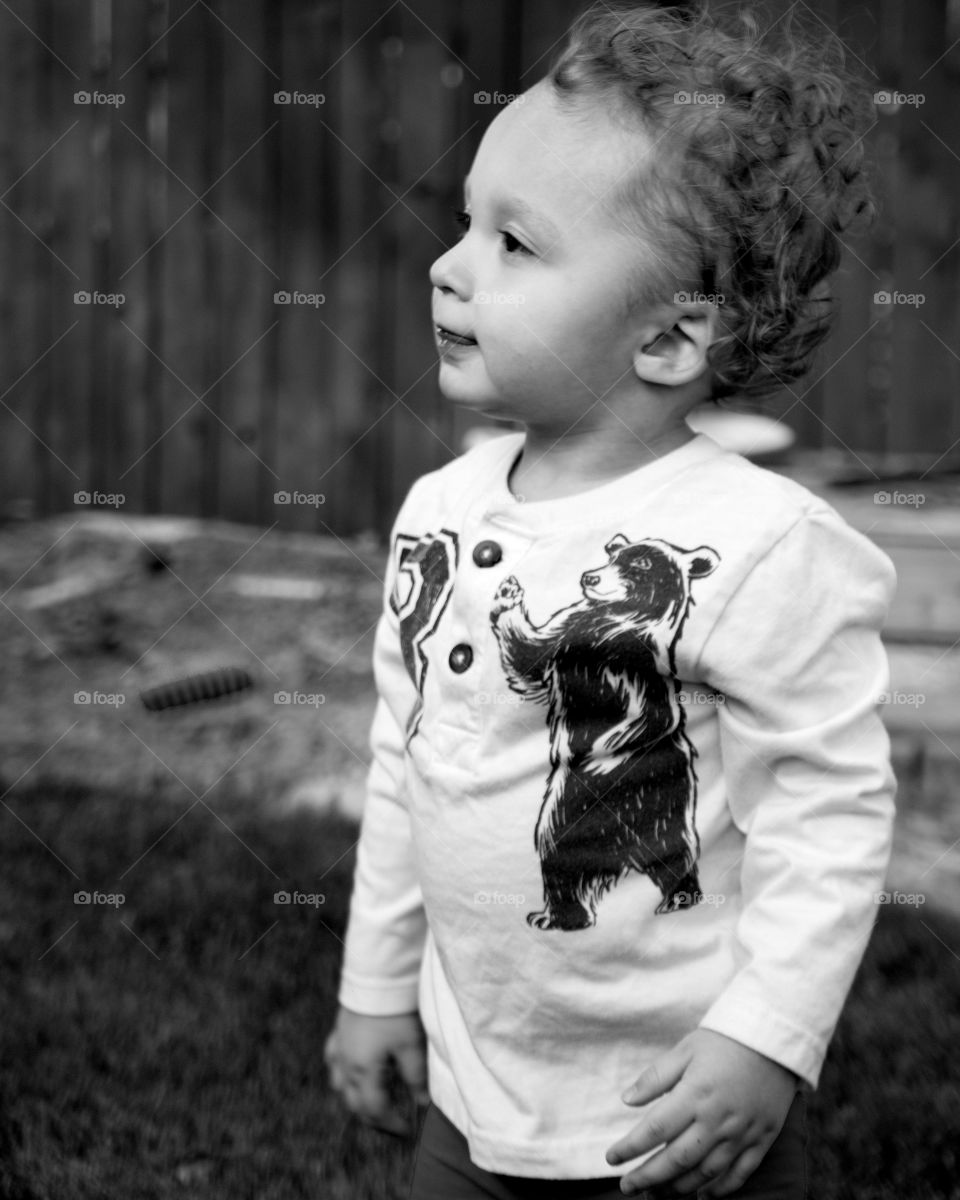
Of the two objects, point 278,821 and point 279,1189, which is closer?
point 279,1189

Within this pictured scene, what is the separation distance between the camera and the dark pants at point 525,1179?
1.45m

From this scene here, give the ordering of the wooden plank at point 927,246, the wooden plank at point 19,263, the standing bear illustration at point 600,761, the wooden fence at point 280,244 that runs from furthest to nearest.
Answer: the wooden plank at point 19,263 < the wooden fence at point 280,244 < the wooden plank at point 927,246 < the standing bear illustration at point 600,761

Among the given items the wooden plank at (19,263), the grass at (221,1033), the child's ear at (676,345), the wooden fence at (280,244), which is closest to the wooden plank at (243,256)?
the wooden fence at (280,244)

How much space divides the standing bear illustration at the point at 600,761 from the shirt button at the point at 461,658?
5 cm

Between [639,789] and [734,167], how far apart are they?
0.66 meters

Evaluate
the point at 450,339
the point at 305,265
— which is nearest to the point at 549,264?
the point at 450,339

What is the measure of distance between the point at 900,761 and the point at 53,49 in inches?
139

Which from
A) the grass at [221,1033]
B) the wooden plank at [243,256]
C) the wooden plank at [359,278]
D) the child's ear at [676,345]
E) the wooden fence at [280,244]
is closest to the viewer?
the child's ear at [676,345]

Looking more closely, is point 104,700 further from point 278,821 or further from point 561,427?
point 561,427

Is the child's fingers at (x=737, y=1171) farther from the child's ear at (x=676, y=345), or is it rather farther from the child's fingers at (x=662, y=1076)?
the child's ear at (x=676, y=345)

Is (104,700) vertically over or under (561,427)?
under

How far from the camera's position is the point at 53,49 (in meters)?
4.75

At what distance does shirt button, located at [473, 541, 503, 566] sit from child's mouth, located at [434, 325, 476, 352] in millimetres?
221

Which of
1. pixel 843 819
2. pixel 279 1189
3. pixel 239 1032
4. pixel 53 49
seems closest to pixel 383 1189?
pixel 279 1189
